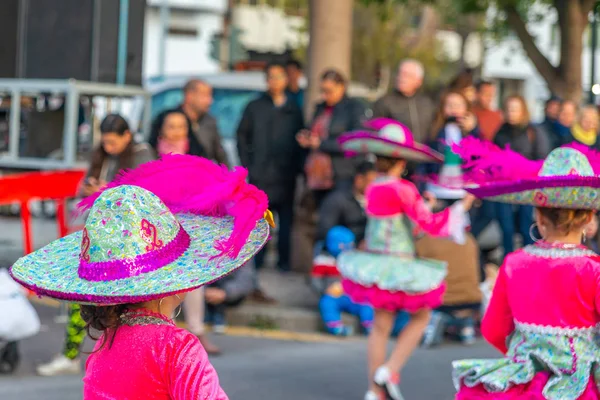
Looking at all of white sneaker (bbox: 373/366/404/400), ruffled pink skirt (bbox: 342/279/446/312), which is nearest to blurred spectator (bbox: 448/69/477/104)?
ruffled pink skirt (bbox: 342/279/446/312)

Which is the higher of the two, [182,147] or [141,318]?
[182,147]

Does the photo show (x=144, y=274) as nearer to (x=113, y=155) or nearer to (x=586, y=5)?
(x=113, y=155)

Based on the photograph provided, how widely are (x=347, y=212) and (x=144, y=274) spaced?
669 centimetres

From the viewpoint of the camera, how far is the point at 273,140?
1108 centimetres

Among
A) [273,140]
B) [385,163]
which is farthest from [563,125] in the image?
[385,163]

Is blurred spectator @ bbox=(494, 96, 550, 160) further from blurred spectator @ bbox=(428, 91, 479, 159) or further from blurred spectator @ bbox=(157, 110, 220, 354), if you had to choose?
blurred spectator @ bbox=(157, 110, 220, 354)

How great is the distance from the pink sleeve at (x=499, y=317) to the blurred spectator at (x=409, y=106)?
5717 millimetres

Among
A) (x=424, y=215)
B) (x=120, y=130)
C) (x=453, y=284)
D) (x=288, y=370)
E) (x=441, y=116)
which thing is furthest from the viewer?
(x=441, y=116)

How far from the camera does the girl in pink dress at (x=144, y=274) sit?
3.17 metres

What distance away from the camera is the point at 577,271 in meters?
4.61

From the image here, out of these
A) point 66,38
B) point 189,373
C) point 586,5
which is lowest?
point 189,373

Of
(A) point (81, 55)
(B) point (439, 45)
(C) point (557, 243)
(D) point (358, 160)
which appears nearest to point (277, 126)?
(D) point (358, 160)

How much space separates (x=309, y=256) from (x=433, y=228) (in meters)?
4.18

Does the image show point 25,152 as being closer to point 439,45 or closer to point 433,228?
point 433,228
